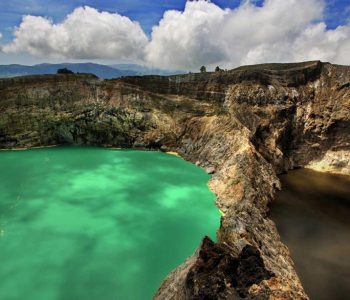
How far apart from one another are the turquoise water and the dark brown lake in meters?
6.25

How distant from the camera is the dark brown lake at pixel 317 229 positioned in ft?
62.8

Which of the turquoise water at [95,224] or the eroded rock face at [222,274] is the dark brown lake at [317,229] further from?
the eroded rock face at [222,274]

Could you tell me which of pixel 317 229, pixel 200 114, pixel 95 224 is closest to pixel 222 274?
pixel 95 224

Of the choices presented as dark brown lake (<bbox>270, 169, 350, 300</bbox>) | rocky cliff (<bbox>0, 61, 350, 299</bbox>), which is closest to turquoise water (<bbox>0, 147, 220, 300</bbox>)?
rocky cliff (<bbox>0, 61, 350, 299</bbox>)

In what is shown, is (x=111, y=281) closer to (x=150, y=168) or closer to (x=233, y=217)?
(x=233, y=217)

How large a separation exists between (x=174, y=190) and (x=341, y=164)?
79.8 feet

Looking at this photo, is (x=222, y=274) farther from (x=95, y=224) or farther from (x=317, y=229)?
(x=317, y=229)

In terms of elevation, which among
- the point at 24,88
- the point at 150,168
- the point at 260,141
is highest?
the point at 24,88

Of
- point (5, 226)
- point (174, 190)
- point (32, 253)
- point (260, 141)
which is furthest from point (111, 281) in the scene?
point (260, 141)

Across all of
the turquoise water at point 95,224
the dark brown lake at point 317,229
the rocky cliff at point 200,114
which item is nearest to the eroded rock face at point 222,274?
the turquoise water at point 95,224

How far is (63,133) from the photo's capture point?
145 ft

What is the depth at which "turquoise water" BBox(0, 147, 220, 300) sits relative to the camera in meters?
16.9

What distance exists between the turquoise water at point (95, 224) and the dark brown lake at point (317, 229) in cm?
625

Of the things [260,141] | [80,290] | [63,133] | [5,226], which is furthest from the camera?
[63,133]
